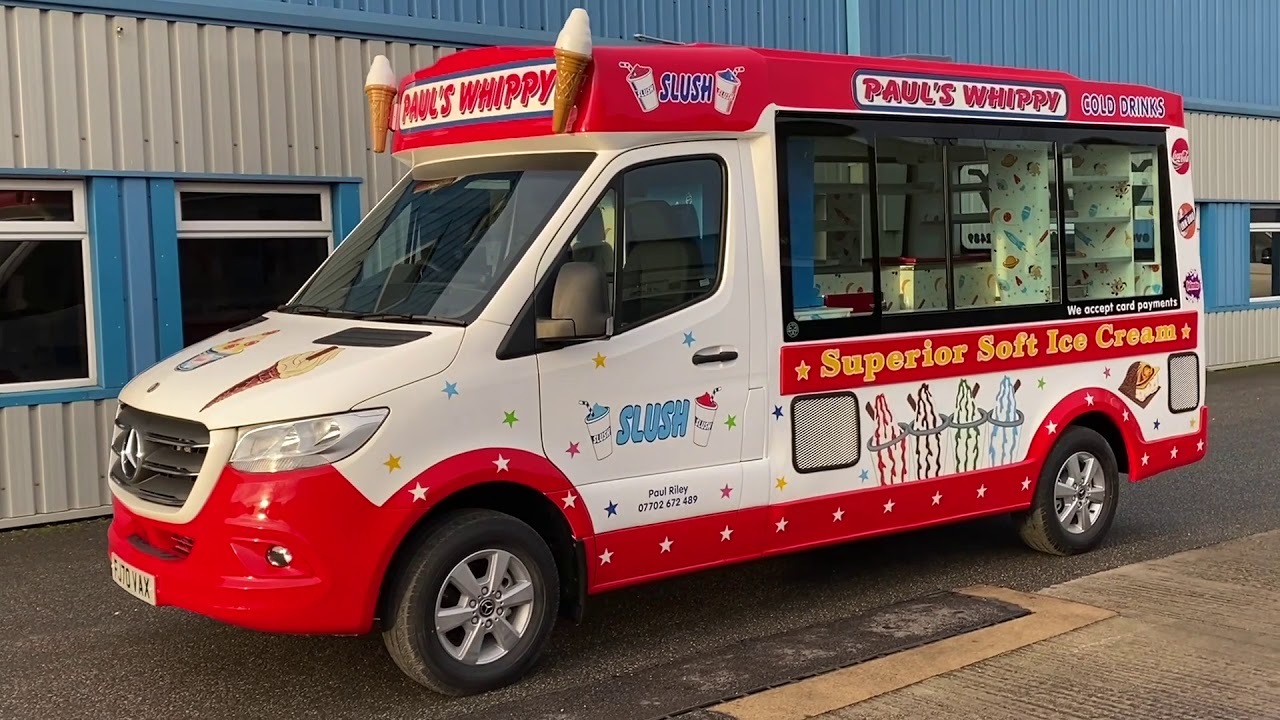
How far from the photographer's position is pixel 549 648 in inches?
231

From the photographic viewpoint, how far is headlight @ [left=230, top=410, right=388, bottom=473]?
15.5ft

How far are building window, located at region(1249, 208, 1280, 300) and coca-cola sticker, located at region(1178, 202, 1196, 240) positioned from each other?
10.6 meters

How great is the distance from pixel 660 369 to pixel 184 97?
5003 mm

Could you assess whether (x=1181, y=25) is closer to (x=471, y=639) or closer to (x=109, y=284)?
(x=109, y=284)

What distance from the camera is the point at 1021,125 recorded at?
7227mm

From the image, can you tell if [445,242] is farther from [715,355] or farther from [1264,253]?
[1264,253]

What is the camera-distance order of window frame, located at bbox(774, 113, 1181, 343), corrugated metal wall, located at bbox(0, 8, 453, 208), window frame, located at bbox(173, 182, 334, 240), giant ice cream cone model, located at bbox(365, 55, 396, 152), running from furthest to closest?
window frame, located at bbox(173, 182, 334, 240) < corrugated metal wall, located at bbox(0, 8, 453, 208) < giant ice cream cone model, located at bbox(365, 55, 396, 152) < window frame, located at bbox(774, 113, 1181, 343)

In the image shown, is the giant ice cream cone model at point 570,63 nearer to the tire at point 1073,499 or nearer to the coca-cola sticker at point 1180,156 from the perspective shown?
the tire at point 1073,499

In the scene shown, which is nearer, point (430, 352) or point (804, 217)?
point (430, 352)

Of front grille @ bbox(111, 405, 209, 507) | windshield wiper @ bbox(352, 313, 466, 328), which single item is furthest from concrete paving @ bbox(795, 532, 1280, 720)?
front grille @ bbox(111, 405, 209, 507)

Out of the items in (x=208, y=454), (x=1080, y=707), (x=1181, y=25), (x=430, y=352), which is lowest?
(x=1080, y=707)

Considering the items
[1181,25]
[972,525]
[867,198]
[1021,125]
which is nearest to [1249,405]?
[1181,25]

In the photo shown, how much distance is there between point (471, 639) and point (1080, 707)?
234cm

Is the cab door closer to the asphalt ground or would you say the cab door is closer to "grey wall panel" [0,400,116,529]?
the asphalt ground
